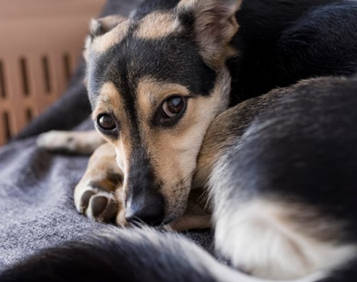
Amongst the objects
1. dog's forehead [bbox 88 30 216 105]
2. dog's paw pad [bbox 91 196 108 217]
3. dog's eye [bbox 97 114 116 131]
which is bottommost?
dog's paw pad [bbox 91 196 108 217]

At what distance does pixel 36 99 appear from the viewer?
2875 millimetres

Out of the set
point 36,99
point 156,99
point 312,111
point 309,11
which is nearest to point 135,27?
point 156,99

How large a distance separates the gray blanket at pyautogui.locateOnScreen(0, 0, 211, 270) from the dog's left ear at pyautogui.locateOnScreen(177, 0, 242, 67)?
0.46m

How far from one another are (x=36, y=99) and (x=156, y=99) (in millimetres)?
1730

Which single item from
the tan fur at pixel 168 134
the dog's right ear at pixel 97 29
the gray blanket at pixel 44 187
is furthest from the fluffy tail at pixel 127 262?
the dog's right ear at pixel 97 29

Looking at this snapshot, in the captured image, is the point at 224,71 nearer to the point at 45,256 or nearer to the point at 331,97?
the point at 331,97

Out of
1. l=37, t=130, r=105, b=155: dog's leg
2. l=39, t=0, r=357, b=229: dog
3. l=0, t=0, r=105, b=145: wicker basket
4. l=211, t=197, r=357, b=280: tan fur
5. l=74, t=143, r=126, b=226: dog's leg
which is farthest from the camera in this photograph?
l=0, t=0, r=105, b=145: wicker basket

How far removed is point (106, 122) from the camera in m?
1.38

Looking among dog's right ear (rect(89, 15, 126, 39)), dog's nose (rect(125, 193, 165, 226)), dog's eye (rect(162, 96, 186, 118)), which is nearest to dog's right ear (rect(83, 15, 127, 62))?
dog's right ear (rect(89, 15, 126, 39))

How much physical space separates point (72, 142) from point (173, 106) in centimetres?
86

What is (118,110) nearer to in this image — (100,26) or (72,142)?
(100,26)

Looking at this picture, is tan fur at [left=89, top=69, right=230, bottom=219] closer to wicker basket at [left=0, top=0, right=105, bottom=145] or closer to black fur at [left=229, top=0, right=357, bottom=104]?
black fur at [left=229, top=0, right=357, bottom=104]

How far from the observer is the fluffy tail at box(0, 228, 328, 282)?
0.82 m

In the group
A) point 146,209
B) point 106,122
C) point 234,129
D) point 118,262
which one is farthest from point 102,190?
point 118,262
